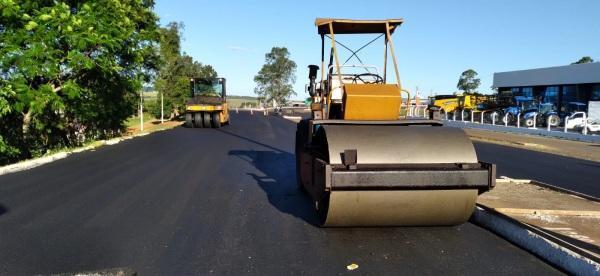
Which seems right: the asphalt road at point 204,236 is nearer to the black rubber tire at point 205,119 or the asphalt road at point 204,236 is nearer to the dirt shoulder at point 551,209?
the dirt shoulder at point 551,209

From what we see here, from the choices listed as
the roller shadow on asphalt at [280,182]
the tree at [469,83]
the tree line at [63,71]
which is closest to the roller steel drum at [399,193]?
the roller shadow on asphalt at [280,182]

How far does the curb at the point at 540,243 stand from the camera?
4199mm

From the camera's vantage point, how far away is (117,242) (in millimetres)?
5160

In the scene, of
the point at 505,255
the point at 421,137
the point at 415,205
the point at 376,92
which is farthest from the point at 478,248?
the point at 376,92

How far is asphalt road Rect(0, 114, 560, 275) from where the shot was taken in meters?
4.50

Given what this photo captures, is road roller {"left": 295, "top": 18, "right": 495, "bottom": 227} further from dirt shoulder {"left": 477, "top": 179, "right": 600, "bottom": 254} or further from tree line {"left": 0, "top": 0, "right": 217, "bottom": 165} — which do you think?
tree line {"left": 0, "top": 0, "right": 217, "bottom": 165}

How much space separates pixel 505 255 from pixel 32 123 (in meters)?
16.4

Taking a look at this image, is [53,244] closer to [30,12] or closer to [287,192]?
[287,192]

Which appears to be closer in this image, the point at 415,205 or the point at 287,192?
the point at 415,205

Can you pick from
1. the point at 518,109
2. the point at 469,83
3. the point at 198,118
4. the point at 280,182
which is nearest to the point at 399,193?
the point at 280,182

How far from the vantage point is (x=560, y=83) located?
117 ft

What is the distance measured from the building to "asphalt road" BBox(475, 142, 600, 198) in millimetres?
18563

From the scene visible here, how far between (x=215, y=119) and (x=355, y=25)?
2098cm

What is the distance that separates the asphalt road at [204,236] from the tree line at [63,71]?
4933 mm
